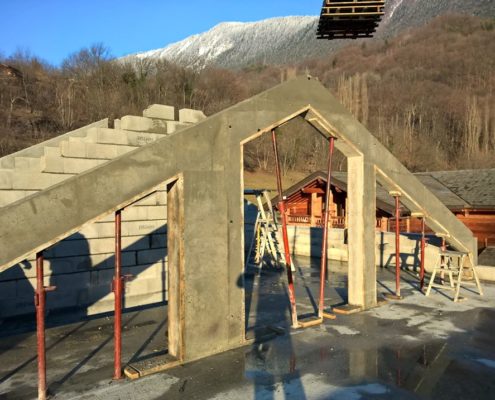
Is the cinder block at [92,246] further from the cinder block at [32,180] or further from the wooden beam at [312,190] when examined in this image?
the wooden beam at [312,190]

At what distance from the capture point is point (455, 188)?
22.7 meters

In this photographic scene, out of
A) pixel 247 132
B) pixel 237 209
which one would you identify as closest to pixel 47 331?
pixel 237 209

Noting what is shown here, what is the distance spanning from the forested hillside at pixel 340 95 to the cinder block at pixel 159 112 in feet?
90.6

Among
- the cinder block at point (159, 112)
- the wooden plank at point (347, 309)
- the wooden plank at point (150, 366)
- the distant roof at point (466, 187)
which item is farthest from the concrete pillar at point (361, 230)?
the distant roof at point (466, 187)

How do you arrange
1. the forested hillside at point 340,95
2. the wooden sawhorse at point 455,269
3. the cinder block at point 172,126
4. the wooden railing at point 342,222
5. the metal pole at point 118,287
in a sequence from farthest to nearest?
the forested hillside at point 340,95, the wooden railing at point 342,222, the cinder block at point 172,126, the wooden sawhorse at point 455,269, the metal pole at point 118,287

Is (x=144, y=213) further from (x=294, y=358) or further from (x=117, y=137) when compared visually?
(x=294, y=358)

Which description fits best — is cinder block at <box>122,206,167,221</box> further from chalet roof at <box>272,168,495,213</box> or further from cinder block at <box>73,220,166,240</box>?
chalet roof at <box>272,168,495,213</box>

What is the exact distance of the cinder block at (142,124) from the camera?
11117mm

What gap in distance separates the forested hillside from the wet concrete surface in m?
31.1

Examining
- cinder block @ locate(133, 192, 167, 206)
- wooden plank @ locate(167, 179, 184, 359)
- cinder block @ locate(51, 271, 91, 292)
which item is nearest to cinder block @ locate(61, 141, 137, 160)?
cinder block @ locate(133, 192, 167, 206)

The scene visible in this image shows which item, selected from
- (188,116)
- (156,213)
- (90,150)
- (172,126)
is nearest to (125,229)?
(156,213)

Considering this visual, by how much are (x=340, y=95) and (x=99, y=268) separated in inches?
2677

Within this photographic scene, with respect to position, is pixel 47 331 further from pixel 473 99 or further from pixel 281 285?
pixel 473 99

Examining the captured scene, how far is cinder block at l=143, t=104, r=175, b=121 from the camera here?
1160 cm
